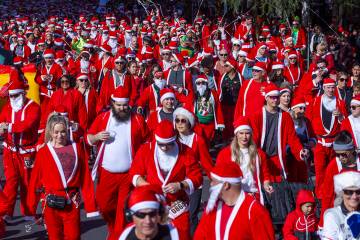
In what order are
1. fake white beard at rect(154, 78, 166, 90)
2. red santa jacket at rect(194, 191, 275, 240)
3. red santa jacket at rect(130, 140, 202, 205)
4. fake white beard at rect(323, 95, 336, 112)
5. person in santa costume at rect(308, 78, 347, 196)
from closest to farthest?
red santa jacket at rect(194, 191, 275, 240)
red santa jacket at rect(130, 140, 202, 205)
person in santa costume at rect(308, 78, 347, 196)
fake white beard at rect(323, 95, 336, 112)
fake white beard at rect(154, 78, 166, 90)

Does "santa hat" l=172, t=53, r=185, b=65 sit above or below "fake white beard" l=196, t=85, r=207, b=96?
above

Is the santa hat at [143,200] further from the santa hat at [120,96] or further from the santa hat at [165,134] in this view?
the santa hat at [120,96]

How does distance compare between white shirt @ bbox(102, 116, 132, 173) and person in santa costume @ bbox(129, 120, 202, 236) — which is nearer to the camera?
person in santa costume @ bbox(129, 120, 202, 236)

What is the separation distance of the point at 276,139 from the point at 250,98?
2.68 metres

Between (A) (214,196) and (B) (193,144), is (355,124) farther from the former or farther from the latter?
(A) (214,196)

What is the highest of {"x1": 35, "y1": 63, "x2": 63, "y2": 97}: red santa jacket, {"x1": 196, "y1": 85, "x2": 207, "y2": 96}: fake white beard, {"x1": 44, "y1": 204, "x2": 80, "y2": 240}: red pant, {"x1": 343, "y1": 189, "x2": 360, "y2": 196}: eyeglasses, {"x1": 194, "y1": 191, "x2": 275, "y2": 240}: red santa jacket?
{"x1": 35, "y1": 63, "x2": 63, "y2": 97}: red santa jacket

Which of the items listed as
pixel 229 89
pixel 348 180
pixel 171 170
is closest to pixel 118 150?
pixel 171 170

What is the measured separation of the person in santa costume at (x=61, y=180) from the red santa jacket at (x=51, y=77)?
206 inches

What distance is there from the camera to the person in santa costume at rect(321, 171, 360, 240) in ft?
17.0

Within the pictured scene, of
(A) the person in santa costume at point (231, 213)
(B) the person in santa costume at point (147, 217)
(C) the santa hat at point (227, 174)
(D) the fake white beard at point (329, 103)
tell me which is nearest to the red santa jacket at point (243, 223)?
(A) the person in santa costume at point (231, 213)

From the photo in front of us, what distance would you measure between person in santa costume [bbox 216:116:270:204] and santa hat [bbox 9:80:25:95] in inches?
109

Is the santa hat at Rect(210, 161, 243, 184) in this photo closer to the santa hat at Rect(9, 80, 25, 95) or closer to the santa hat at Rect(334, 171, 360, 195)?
the santa hat at Rect(334, 171, 360, 195)

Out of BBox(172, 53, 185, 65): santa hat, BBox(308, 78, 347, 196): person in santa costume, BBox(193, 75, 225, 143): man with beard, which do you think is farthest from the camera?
BBox(172, 53, 185, 65): santa hat

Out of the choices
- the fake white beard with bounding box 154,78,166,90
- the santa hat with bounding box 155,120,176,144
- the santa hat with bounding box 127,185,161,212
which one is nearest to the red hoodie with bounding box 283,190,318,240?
A: the santa hat with bounding box 155,120,176,144
